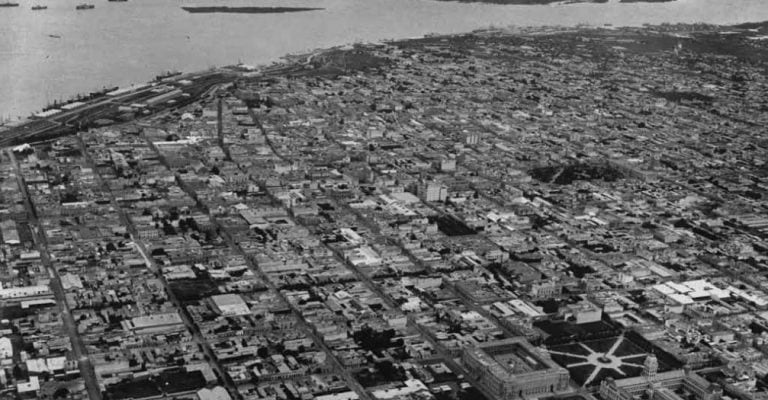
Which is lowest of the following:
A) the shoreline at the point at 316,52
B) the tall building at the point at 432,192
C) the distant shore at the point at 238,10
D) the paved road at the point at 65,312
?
the paved road at the point at 65,312

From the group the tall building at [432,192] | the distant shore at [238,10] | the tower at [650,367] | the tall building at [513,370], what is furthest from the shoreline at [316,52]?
the tower at [650,367]

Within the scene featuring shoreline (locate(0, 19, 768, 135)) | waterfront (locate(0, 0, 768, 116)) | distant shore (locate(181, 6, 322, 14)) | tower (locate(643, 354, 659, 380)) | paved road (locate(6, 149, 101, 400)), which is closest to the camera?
paved road (locate(6, 149, 101, 400))

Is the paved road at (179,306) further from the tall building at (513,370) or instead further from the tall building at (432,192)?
the tall building at (432,192)

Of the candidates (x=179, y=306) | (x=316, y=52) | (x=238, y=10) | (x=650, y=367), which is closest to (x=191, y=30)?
(x=238, y=10)

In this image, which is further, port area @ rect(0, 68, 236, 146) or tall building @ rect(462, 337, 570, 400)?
port area @ rect(0, 68, 236, 146)

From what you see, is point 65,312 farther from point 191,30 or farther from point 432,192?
point 191,30

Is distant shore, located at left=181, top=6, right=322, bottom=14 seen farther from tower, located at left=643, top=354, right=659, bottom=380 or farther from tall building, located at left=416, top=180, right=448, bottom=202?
tower, located at left=643, top=354, right=659, bottom=380

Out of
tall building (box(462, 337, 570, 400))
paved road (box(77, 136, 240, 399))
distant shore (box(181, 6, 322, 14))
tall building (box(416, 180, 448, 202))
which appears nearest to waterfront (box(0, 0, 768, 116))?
distant shore (box(181, 6, 322, 14))
